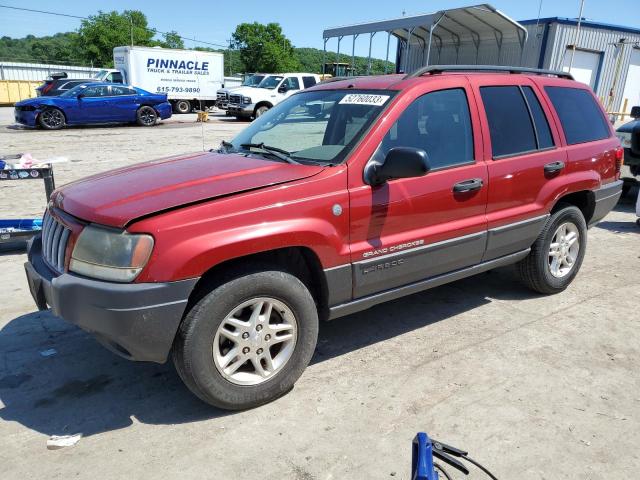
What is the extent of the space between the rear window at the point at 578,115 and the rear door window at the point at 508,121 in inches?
18.1

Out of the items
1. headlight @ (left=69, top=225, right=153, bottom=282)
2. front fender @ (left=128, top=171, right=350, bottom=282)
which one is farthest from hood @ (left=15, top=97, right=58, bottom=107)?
front fender @ (left=128, top=171, right=350, bottom=282)

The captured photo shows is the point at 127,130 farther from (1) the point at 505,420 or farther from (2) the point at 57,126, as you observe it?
(1) the point at 505,420

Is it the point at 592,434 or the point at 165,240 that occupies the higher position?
the point at 165,240

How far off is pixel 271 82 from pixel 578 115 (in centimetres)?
1959

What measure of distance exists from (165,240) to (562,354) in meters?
2.76

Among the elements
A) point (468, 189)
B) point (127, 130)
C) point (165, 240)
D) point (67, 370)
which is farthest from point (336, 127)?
point (127, 130)

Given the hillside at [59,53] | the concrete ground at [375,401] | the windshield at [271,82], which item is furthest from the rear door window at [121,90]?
the hillside at [59,53]

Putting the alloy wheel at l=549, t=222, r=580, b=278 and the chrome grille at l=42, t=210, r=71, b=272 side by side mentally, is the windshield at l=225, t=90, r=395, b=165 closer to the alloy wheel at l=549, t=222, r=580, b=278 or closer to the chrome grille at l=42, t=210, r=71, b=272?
the chrome grille at l=42, t=210, r=71, b=272

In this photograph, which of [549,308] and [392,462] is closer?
[392,462]

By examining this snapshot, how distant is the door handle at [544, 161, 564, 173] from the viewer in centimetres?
415

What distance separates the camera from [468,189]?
3.62 metres

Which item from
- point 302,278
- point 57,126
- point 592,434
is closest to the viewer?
point 592,434

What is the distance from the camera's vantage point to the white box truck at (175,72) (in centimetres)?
2472

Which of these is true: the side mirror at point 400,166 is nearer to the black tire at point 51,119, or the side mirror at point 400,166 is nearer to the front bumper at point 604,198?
the front bumper at point 604,198
